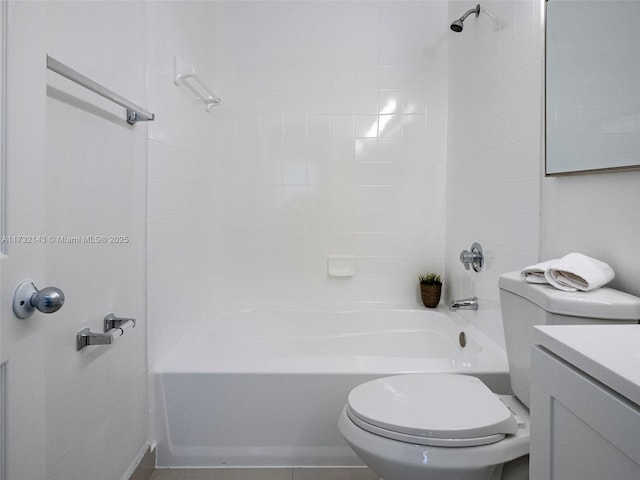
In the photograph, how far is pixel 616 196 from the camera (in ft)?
3.84

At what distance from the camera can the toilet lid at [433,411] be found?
3.70 ft

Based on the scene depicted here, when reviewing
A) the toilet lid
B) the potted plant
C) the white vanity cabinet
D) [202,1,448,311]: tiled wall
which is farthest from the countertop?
[202,1,448,311]: tiled wall

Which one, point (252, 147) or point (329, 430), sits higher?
point (252, 147)

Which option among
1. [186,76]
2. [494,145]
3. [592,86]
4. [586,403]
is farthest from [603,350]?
[186,76]

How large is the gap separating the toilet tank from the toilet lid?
0.14m

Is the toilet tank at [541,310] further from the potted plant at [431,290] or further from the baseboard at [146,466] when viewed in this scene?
the baseboard at [146,466]

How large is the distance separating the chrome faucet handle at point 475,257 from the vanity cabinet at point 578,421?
4.34 feet

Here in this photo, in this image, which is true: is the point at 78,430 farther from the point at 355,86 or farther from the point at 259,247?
the point at 355,86

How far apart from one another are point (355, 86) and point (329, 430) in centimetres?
191

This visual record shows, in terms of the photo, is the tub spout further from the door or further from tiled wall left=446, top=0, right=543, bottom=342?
the door

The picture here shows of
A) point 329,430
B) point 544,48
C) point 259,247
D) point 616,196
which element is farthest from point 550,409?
point 259,247

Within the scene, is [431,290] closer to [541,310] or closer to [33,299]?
[541,310]

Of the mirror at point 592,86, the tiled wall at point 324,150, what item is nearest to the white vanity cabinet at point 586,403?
the mirror at point 592,86

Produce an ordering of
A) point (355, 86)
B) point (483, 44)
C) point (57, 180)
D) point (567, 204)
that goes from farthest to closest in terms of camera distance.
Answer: point (355, 86), point (483, 44), point (567, 204), point (57, 180)
